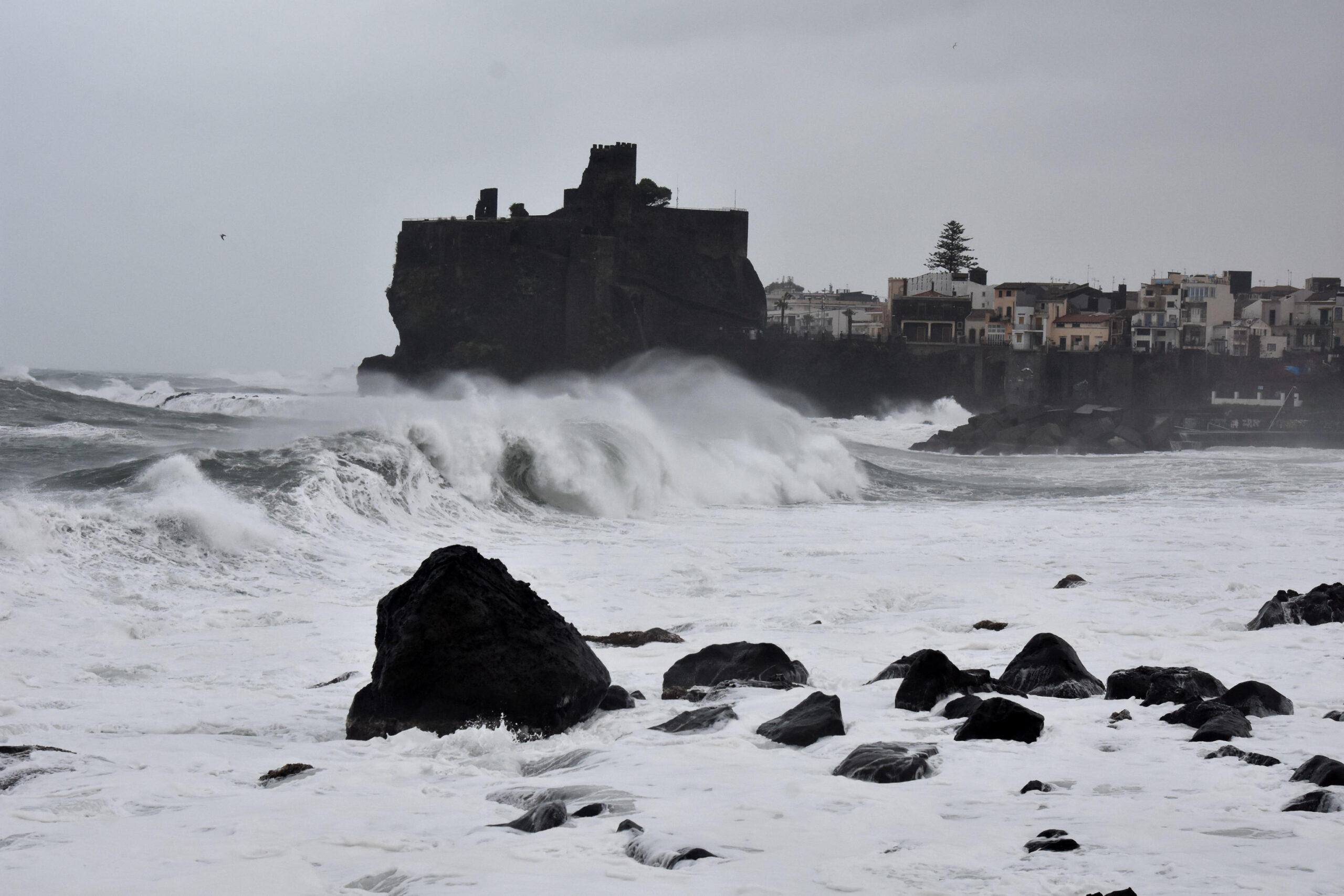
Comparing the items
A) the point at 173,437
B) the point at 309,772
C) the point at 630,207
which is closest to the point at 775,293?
the point at 630,207

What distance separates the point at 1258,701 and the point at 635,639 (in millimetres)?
2992

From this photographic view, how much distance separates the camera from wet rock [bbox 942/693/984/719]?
472cm

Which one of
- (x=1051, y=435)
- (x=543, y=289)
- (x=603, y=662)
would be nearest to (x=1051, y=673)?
(x=603, y=662)

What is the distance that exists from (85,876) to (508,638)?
1870 millimetres

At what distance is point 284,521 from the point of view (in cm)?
930

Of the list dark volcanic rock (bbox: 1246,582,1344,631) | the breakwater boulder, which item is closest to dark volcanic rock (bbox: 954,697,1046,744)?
dark volcanic rock (bbox: 1246,582,1344,631)

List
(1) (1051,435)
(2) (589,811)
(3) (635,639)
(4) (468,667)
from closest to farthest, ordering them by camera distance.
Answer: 1. (2) (589,811)
2. (4) (468,667)
3. (3) (635,639)
4. (1) (1051,435)

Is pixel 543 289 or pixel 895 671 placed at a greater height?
pixel 543 289

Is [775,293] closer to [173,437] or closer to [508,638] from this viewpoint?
[173,437]

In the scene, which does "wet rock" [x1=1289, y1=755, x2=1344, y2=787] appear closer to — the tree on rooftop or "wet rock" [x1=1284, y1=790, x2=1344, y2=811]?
"wet rock" [x1=1284, y1=790, x2=1344, y2=811]

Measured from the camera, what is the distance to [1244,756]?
13.5ft

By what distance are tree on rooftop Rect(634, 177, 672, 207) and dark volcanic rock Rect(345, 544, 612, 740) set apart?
3870 cm

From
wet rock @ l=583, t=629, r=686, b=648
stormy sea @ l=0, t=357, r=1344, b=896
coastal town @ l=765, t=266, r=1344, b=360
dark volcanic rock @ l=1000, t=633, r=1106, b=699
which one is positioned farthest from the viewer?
coastal town @ l=765, t=266, r=1344, b=360

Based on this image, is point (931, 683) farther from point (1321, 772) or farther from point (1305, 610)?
point (1305, 610)
